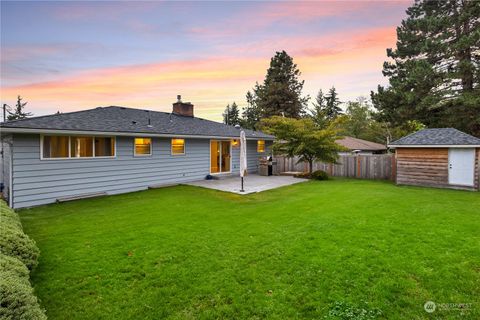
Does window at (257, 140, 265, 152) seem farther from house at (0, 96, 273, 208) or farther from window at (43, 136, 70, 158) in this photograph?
window at (43, 136, 70, 158)

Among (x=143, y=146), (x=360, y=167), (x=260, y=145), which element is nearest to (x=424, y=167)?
(x=360, y=167)

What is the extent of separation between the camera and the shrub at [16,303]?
86.4 inches

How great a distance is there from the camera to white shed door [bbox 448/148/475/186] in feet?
36.3

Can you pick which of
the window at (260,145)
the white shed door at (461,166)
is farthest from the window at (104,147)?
the white shed door at (461,166)

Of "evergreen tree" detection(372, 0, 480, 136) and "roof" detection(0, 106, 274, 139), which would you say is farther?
"evergreen tree" detection(372, 0, 480, 136)

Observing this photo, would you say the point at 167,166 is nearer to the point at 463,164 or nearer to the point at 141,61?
the point at 141,61

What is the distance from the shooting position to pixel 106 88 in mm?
17422

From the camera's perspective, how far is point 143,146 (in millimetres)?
11641

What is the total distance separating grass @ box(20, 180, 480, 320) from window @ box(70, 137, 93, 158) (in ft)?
8.44

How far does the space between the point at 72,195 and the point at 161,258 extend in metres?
6.84

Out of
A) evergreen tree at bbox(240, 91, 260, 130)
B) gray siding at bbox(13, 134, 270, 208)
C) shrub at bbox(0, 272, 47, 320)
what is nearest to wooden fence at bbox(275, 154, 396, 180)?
gray siding at bbox(13, 134, 270, 208)

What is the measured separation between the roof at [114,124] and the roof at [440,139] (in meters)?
8.56

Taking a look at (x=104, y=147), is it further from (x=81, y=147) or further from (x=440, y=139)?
(x=440, y=139)

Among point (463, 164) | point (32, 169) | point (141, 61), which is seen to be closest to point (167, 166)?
point (32, 169)
